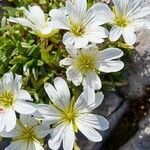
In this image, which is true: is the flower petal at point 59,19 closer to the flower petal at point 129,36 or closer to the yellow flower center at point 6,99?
the flower petal at point 129,36

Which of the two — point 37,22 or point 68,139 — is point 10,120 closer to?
point 68,139

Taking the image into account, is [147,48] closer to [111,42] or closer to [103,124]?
[111,42]

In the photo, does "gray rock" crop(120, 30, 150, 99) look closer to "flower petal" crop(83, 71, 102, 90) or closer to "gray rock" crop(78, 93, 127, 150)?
"gray rock" crop(78, 93, 127, 150)

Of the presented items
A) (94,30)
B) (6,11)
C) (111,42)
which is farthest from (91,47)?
(6,11)

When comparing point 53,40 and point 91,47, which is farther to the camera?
point 53,40

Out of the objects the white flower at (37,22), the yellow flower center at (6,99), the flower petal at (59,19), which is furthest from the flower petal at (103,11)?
the yellow flower center at (6,99)

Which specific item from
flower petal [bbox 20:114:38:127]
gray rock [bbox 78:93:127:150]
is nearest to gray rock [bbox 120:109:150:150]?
gray rock [bbox 78:93:127:150]
